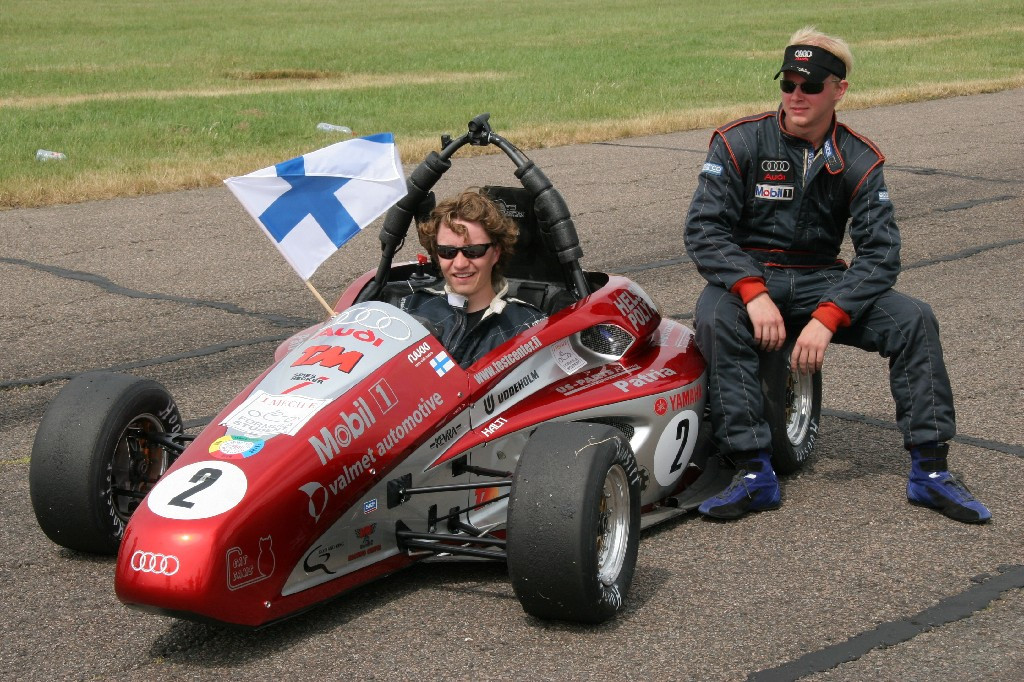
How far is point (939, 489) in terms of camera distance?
5.14 m

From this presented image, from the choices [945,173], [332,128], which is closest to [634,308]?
[945,173]

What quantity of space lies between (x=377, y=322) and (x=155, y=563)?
1.20 metres

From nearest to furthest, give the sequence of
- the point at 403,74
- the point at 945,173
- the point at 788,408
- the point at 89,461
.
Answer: the point at 89,461 < the point at 788,408 < the point at 945,173 < the point at 403,74

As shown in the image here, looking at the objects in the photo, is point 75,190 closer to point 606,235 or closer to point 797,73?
point 606,235

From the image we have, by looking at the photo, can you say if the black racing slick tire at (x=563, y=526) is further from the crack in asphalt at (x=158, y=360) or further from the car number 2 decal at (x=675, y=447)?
the crack in asphalt at (x=158, y=360)

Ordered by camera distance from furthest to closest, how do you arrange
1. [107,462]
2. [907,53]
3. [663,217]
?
[907,53], [663,217], [107,462]

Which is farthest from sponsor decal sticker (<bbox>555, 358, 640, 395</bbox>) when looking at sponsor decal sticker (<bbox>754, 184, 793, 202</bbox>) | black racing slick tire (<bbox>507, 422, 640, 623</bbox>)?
sponsor decal sticker (<bbox>754, 184, 793, 202</bbox>)

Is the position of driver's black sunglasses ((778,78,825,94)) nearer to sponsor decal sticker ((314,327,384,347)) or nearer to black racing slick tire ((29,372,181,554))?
sponsor decal sticker ((314,327,384,347))

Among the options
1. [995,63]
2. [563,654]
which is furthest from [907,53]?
[563,654]

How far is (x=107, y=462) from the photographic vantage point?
452 cm

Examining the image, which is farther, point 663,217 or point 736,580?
point 663,217

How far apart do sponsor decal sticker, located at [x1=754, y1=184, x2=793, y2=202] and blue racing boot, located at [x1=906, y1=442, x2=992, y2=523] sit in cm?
107

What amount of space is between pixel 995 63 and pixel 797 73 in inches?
894

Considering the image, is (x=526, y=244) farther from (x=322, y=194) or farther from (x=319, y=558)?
(x=319, y=558)
